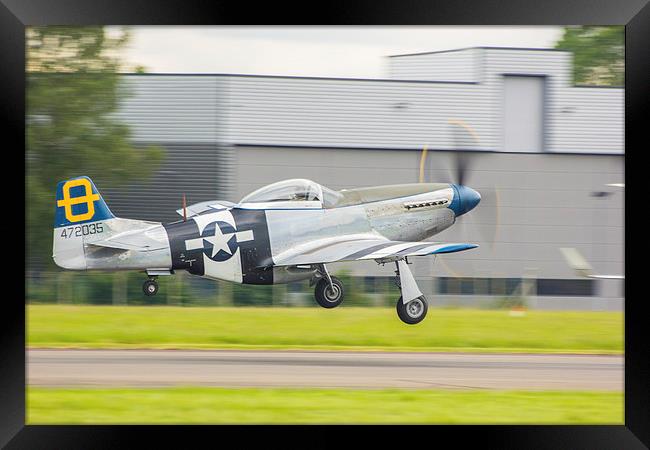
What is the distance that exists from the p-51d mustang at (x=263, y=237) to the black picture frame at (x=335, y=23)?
6.40 m

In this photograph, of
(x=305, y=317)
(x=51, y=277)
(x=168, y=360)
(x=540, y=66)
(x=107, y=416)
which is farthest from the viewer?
(x=540, y=66)

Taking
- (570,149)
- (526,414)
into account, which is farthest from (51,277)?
(570,149)

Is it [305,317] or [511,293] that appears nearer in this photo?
[305,317]

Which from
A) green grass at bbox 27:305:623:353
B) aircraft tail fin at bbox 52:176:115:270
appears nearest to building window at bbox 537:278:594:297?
green grass at bbox 27:305:623:353

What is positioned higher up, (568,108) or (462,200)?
(568,108)

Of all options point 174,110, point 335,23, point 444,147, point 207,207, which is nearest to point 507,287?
point 444,147

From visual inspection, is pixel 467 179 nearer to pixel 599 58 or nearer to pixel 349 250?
pixel 349 250

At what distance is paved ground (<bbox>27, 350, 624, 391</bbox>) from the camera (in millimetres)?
9117

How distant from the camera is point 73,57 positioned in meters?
22.1

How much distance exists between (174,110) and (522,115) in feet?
32.3

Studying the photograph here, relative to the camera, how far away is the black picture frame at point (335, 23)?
5.26 metres

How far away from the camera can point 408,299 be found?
1226 cm

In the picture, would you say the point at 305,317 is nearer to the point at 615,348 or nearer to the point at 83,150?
the point at 615,348
